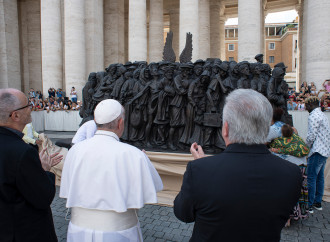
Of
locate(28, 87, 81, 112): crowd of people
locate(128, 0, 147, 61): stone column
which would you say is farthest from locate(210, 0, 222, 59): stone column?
locate(28, 87, 81, 112): crowd of people

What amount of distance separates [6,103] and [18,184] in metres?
0.61

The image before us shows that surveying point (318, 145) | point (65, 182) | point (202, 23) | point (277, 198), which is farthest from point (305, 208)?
point (202, 23)

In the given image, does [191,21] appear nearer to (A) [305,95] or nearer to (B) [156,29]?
(B) [156,29]

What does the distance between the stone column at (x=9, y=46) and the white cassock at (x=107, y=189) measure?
72.9 feet

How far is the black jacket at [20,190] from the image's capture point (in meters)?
1.84

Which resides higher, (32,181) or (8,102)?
(8,102)

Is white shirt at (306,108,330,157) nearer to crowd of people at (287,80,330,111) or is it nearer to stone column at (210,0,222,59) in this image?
crowd of people at (287,80,330,111)

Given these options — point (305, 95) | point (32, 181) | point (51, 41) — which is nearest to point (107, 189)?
point (32, 181)

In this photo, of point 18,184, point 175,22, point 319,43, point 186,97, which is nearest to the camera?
point 18,184

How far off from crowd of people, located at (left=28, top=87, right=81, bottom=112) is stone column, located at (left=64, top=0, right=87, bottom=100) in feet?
3.08

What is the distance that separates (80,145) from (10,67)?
2258 centimetres

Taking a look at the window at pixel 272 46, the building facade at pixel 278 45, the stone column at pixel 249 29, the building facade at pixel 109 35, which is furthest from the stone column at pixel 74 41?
the window at pixel 272 46

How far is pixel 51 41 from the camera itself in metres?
18.5

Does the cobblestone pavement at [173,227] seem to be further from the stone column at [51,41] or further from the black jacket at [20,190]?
the stone column at [51,41]
